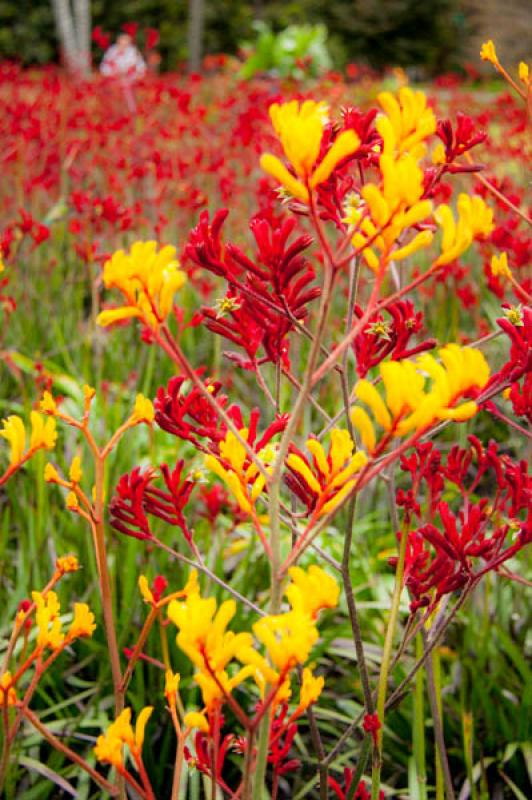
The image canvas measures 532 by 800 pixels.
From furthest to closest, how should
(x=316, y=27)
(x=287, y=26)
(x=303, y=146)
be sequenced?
(x=287, y=26), (x=316, y=27), (x=303, y=146)

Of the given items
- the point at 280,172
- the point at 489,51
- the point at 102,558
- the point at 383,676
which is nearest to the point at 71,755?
the point at 102,558

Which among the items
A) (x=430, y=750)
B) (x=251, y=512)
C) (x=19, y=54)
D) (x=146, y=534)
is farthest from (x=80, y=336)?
(x=19, y=54)

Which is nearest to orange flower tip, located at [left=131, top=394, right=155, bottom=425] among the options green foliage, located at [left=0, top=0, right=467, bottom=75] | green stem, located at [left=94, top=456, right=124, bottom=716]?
green stem, located at [left=94, top=456, right=124, bottom=716]

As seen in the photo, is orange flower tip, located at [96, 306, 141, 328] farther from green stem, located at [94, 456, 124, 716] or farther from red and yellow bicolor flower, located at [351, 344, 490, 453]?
green stem, located at [94, 456, 124, 716]

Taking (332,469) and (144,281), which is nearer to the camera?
(144,281)

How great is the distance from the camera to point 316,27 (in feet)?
53.1

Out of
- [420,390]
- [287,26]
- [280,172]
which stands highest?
[280,172]

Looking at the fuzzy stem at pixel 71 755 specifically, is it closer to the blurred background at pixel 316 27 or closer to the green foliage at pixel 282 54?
the green foliage at pixel 282 54

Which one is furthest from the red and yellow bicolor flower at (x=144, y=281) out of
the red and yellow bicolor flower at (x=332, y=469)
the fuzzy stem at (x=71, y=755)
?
the fuzzy stem at (x=71, y=755)

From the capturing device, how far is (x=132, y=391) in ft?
9.29

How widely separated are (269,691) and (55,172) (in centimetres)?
456

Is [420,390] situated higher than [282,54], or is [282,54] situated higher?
[420,390]

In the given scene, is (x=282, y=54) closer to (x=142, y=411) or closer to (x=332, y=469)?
(x=142, y=411)

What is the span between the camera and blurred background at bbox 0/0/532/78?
17781mm
